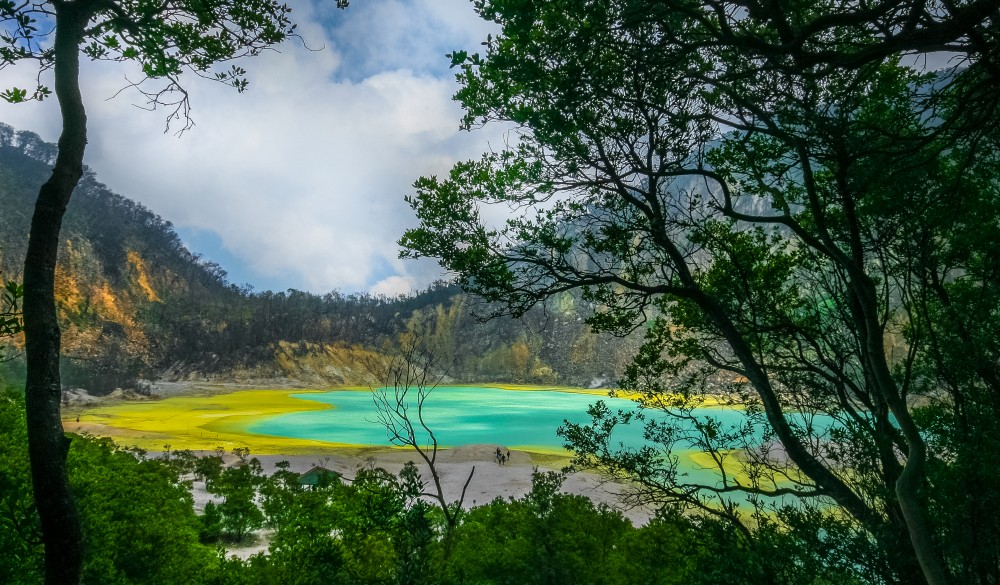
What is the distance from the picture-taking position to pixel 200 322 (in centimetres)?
7094

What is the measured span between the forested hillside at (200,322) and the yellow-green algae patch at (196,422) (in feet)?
36.8

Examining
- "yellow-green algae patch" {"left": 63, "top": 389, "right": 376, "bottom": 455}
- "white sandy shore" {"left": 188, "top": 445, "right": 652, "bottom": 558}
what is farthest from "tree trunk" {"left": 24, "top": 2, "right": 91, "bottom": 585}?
"yellow-green algae patch" {"left": 63, "top": 389, "right": 376, "bottom": 455}

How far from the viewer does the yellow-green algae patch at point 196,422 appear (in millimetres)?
22734

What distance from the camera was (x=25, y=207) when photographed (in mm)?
60812

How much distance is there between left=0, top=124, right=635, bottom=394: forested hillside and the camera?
2242 inches

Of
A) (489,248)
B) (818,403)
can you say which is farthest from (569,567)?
(489,248)

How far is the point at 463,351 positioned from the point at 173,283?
52584 millimetres

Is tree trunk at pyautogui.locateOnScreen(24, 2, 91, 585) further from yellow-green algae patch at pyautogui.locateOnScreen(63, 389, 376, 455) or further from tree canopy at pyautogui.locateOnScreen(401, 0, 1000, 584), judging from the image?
yellow-green algae patch at pyautogui.locateOnScreen(63, 389, 376, 455)

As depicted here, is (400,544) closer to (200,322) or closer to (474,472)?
(474,472)

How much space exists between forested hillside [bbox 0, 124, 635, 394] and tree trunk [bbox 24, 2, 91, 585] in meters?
43.3

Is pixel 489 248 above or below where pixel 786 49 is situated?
below

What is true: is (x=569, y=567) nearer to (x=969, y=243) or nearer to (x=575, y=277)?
(x=575, y=277)

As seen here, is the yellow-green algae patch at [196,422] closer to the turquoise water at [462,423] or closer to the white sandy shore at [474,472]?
the turquoise water at [462,423]

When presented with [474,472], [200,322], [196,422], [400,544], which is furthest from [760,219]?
[200,322]
